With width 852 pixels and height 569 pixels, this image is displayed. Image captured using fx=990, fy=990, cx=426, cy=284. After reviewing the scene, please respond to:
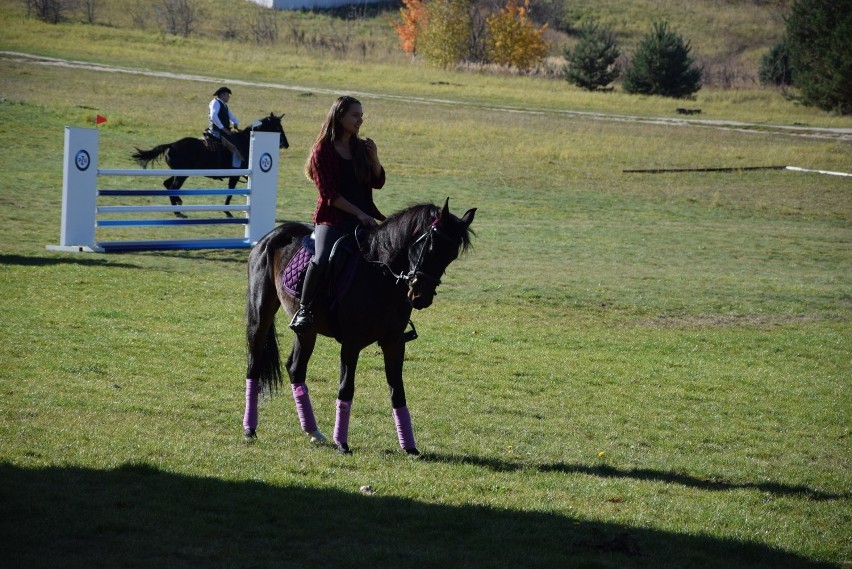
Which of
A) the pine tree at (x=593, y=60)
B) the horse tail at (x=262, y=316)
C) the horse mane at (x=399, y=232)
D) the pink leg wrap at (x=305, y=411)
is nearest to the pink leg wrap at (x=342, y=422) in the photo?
the pink leg wrap at (x=305, y=411)

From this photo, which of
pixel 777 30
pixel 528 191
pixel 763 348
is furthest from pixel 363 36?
pixel 763 348

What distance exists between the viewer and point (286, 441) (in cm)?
739

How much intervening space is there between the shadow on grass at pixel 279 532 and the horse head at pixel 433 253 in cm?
142

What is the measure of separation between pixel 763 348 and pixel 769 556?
7347mm

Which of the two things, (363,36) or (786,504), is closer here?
(786,504)

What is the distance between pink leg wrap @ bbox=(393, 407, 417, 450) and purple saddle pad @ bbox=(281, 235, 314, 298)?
113cm

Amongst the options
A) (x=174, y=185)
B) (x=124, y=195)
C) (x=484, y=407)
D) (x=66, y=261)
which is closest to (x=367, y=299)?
(x=484, y=407)

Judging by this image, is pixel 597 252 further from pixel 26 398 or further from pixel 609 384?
pixel 26 398

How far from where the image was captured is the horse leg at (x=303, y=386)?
Result: 7410mm

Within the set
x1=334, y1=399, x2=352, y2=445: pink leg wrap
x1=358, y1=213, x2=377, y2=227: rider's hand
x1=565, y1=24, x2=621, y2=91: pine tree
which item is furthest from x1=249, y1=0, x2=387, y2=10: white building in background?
x1=334, y1=399, x2=352, y2=445: pink leg wrap

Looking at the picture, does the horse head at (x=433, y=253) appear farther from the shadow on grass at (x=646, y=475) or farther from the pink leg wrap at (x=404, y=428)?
the shadow on grass at (x=646, y=475)

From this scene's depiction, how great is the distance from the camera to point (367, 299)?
7043mm

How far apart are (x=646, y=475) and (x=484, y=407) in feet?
6.88

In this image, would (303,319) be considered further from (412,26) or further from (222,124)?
(412,26)
